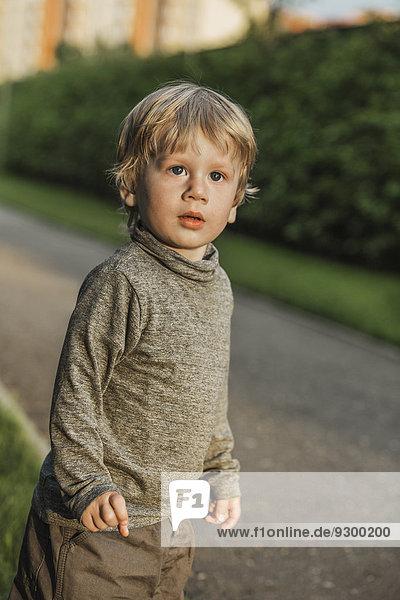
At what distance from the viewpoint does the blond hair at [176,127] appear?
1.79m

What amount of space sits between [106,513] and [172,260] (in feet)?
1.91

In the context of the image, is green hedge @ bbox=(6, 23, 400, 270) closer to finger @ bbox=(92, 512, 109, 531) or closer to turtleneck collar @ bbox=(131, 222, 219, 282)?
turtleneck collar @ bbox=(131, 222, 219, 282)

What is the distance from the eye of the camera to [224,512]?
202 cm

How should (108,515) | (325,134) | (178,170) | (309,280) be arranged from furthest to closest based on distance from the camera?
1. (325,134)
2. (309,280)
3. (178,170)
4. (108,515)

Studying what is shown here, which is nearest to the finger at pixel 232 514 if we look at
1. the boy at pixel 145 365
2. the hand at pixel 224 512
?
the hand at pixel 224 512

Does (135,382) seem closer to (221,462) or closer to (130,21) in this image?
(221,462)

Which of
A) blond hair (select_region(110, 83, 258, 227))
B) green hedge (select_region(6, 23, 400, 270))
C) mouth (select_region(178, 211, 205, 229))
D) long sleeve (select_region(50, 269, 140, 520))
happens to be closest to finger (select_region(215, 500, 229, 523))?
long sleeve (select_region(50, 269, 140, 520))

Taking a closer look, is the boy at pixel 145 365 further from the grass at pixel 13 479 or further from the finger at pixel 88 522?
the grass at pixel 13 479

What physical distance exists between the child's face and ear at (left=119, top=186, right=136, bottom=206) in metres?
0.06

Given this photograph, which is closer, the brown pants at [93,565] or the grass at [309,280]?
the brown pants at [93,565]

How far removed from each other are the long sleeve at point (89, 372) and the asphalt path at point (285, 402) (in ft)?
4.56

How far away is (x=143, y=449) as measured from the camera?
1772 mm

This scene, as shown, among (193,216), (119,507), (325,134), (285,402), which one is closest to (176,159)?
(193,216)

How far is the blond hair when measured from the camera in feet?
5.86
